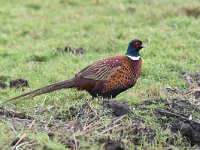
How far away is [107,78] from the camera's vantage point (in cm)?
720

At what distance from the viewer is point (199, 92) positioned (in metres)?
7.42

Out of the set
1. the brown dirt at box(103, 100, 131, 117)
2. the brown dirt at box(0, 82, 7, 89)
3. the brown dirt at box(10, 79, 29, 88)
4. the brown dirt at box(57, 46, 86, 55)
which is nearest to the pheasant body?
the brown dirt at box(103, 100, 131, 117)

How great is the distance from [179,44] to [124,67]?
332cm

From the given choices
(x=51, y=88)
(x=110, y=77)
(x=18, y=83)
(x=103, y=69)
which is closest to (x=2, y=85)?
(x=18, y=83)

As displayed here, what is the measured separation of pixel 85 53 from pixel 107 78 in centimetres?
313

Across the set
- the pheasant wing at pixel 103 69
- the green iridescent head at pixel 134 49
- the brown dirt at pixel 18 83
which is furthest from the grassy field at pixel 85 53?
the green iridescent head at pixel 134 49

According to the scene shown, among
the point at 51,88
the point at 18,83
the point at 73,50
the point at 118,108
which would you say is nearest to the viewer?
the point at 118,108

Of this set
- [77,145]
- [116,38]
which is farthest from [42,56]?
[77,145]

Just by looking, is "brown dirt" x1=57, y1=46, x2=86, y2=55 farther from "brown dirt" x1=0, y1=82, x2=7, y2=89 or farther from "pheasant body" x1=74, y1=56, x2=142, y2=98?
"pheasant body" x1=74, y1=56, x2=142, y2=98

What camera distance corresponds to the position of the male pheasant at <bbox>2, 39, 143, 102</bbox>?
7172mm

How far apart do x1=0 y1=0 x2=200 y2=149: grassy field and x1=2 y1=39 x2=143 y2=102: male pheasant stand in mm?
152

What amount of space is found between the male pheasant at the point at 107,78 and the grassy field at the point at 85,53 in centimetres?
15

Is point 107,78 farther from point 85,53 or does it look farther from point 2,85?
point 85,53

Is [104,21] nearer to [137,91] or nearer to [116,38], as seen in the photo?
[116,38]
